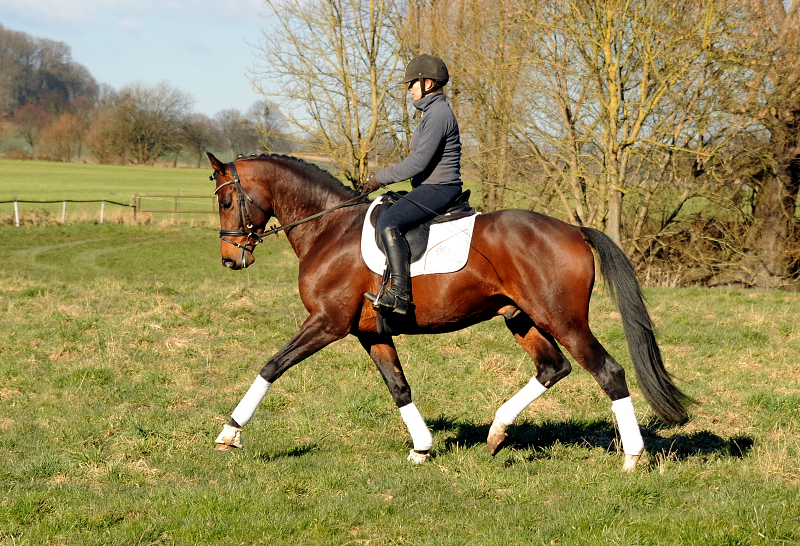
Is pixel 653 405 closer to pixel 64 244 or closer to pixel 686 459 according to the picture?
pixel 686 459

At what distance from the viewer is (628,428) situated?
5746 mm

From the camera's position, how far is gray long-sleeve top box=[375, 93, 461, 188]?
6066 mm

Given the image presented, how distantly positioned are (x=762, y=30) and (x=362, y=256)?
15.6 m

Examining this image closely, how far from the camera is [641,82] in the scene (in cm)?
1784

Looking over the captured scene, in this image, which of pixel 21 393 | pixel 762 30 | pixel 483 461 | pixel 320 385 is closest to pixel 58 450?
pixel 21 393

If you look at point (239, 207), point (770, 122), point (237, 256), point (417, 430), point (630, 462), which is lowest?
point (417, 430)

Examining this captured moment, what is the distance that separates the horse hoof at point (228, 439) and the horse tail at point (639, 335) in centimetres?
348

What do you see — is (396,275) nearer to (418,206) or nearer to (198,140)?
(418,206)

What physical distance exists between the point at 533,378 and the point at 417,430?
44.1 inches

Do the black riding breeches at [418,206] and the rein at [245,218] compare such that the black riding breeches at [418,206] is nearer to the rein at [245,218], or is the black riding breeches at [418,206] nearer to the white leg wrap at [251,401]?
the rein at [245,218]

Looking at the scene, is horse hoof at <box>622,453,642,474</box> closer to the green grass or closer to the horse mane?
the green grass

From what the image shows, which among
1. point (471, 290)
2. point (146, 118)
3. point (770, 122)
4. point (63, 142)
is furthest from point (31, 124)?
point (471, 290)

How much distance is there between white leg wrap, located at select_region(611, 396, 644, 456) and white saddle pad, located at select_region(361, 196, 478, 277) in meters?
1.73

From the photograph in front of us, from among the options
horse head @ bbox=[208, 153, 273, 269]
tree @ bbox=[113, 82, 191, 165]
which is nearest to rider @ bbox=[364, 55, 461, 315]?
horse head @ bbox=[208, 153, 273, 269]
